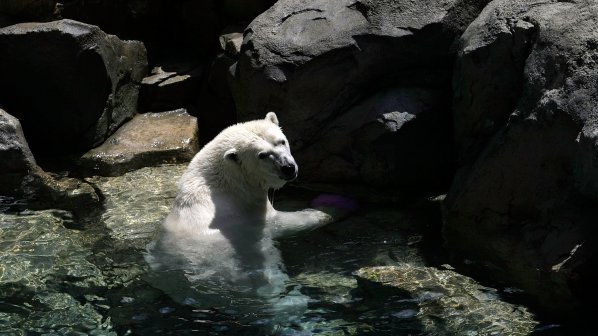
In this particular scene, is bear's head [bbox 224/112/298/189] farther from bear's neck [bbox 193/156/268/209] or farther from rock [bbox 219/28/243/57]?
rock [bbox 219/28/243/57]

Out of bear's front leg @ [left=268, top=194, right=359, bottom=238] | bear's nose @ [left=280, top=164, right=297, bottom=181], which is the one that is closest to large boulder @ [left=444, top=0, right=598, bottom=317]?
bear's front leg @ [left=268, top=194, right=359, bottom=238]

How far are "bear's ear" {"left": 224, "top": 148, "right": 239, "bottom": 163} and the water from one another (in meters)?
0.83

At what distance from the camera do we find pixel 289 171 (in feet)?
21.1

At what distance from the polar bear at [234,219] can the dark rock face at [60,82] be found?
284 centimetres

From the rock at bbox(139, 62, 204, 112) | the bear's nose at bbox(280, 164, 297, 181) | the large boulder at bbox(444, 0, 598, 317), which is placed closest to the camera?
the large boulder at bbox(444, 0, 598, 317)

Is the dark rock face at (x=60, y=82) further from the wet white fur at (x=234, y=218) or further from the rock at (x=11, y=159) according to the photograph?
the wet white fur at (x=234, y=218)

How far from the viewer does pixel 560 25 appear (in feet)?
20.1

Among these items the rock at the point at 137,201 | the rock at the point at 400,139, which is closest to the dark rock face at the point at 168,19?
the rock at the point at 137,201

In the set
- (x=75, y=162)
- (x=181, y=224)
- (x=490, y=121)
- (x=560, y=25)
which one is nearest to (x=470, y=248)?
(x=490, y=121)

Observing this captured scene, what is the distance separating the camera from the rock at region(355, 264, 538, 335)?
5.12 m

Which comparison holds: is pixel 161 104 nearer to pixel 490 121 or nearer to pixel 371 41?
pixel 371 41

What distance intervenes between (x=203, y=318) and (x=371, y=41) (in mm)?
3382

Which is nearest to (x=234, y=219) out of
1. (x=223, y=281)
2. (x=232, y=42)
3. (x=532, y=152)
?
(x=223, y=281)

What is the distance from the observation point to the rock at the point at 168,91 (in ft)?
32.7
